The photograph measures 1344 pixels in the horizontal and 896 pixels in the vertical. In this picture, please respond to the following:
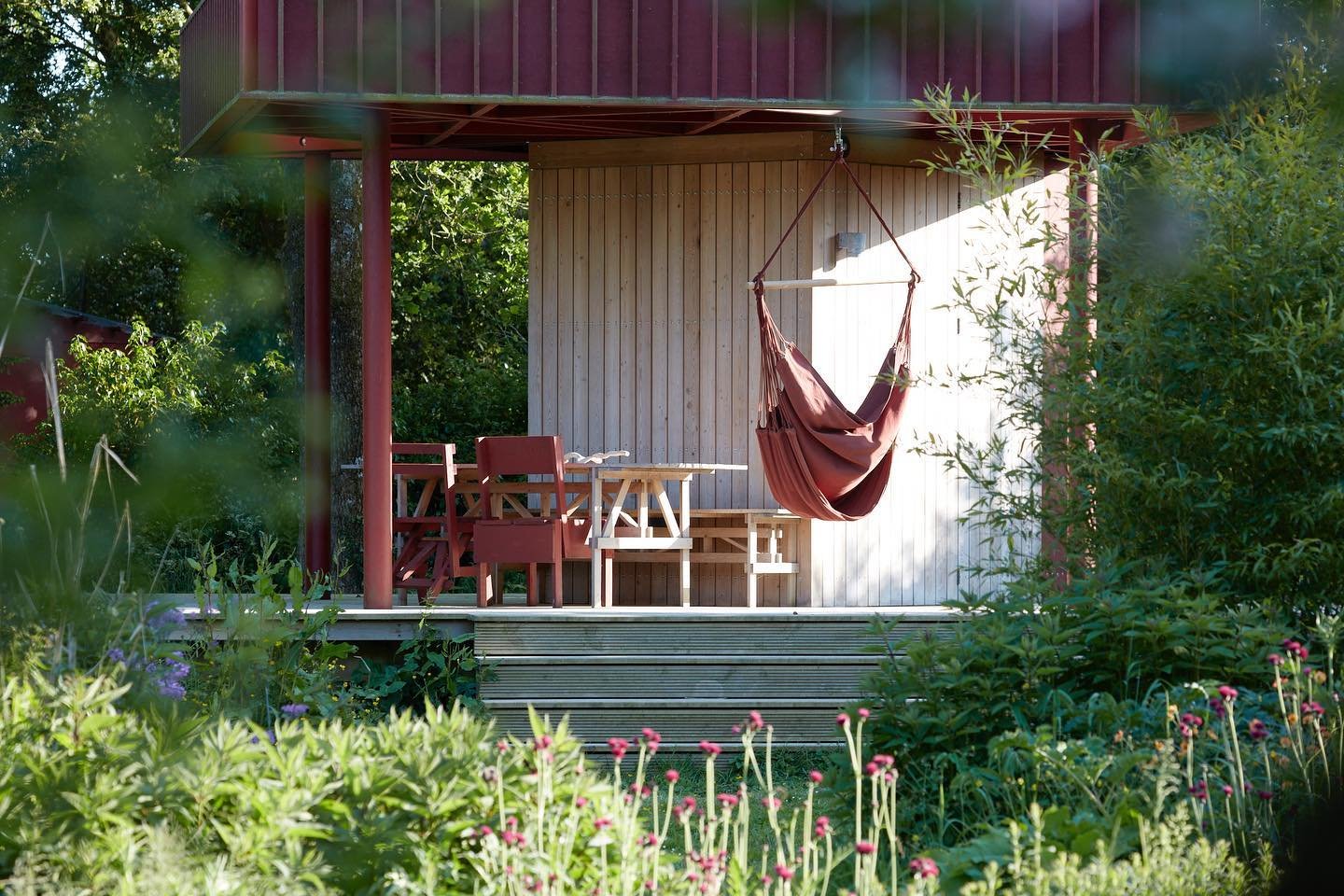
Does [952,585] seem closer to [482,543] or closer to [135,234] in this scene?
[482,543]

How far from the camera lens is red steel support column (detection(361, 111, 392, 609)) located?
6.52 metres

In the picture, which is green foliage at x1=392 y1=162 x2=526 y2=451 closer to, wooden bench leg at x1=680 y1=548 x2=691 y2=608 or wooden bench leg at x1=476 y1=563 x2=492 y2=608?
wooden bench leg at x1=476 y1=563 x2=492 y2=608

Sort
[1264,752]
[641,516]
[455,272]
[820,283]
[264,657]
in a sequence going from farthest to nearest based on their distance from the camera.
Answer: [455,272] < [641,516] < [820,283] < [264,657] < [1264,752]

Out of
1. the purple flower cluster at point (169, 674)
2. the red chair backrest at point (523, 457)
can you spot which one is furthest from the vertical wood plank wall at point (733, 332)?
the purple flower cluster at point (169, 674)

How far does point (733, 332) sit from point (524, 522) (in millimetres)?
1493

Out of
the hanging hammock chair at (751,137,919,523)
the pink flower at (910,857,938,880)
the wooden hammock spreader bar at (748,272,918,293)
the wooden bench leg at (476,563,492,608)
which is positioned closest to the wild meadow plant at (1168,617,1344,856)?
the pink flower at (910,857,938,880)

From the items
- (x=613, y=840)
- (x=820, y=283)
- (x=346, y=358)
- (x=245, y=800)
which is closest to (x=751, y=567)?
(x=820, y=283)

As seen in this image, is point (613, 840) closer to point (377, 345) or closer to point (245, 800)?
point (245, 800)

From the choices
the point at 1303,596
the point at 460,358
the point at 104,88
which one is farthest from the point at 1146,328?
the point at 460,358

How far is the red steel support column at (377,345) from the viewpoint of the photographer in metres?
6.52

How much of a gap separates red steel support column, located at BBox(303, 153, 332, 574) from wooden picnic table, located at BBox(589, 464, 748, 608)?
2061 mm

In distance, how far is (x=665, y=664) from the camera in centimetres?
651

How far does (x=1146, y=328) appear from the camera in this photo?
4.39 meters

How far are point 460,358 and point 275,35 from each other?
9.96m
